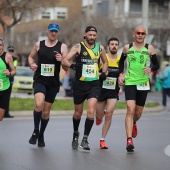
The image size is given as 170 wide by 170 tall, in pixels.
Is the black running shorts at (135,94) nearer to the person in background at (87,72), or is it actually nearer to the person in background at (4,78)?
the person in background at (87,72)

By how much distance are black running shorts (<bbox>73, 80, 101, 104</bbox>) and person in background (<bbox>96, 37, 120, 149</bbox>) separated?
0.73 m

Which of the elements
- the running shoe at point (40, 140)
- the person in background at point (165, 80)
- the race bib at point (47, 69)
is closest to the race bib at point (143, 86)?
the race bib at point (47, 69)

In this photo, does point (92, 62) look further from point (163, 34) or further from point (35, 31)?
point (35, 31)

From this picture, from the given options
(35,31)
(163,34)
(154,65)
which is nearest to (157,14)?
(163,34)

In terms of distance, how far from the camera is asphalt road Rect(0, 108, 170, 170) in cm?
980

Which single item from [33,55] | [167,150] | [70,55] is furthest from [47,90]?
[167,150]

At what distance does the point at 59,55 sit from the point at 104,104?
153 centimetres

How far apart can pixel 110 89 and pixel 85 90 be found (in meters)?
0.93

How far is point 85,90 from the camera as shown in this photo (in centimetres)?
1152

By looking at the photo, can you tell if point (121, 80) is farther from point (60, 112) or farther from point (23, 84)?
point (23, 84)

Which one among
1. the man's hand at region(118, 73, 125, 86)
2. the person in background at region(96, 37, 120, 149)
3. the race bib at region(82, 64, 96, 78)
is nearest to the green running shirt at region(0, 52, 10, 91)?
the race bib at region(82, 64, 96, 78)

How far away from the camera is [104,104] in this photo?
40.9 feet

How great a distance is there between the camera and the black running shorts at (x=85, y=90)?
452 inches

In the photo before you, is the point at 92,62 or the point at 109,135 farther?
the point at 109,135
